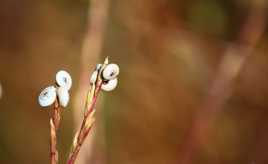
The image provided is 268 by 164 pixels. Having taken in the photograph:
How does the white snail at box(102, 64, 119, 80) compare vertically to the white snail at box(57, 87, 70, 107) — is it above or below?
above

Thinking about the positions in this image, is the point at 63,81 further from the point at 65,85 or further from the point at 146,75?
the point at 146,75

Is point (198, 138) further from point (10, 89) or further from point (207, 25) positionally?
point (10, 89)

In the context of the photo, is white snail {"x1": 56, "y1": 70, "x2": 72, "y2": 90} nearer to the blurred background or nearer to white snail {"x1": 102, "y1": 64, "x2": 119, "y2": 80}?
white snail {"x1": 102, "y1": 64, "x2": 119, "y2": 80}

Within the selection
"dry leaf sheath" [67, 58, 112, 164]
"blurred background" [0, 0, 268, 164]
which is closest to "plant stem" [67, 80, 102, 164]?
"dry leaf sheath" [67, 58, 112, 164]

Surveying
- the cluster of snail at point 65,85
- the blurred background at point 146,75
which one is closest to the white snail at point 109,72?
the cluster of snail at point 65,85

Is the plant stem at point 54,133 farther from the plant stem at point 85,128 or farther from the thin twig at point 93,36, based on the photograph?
the thin twig at point 93,36

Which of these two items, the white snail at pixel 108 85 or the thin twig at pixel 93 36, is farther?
the thin twig at pixel 93 36

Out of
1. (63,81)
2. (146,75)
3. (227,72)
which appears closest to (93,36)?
(146,75)
